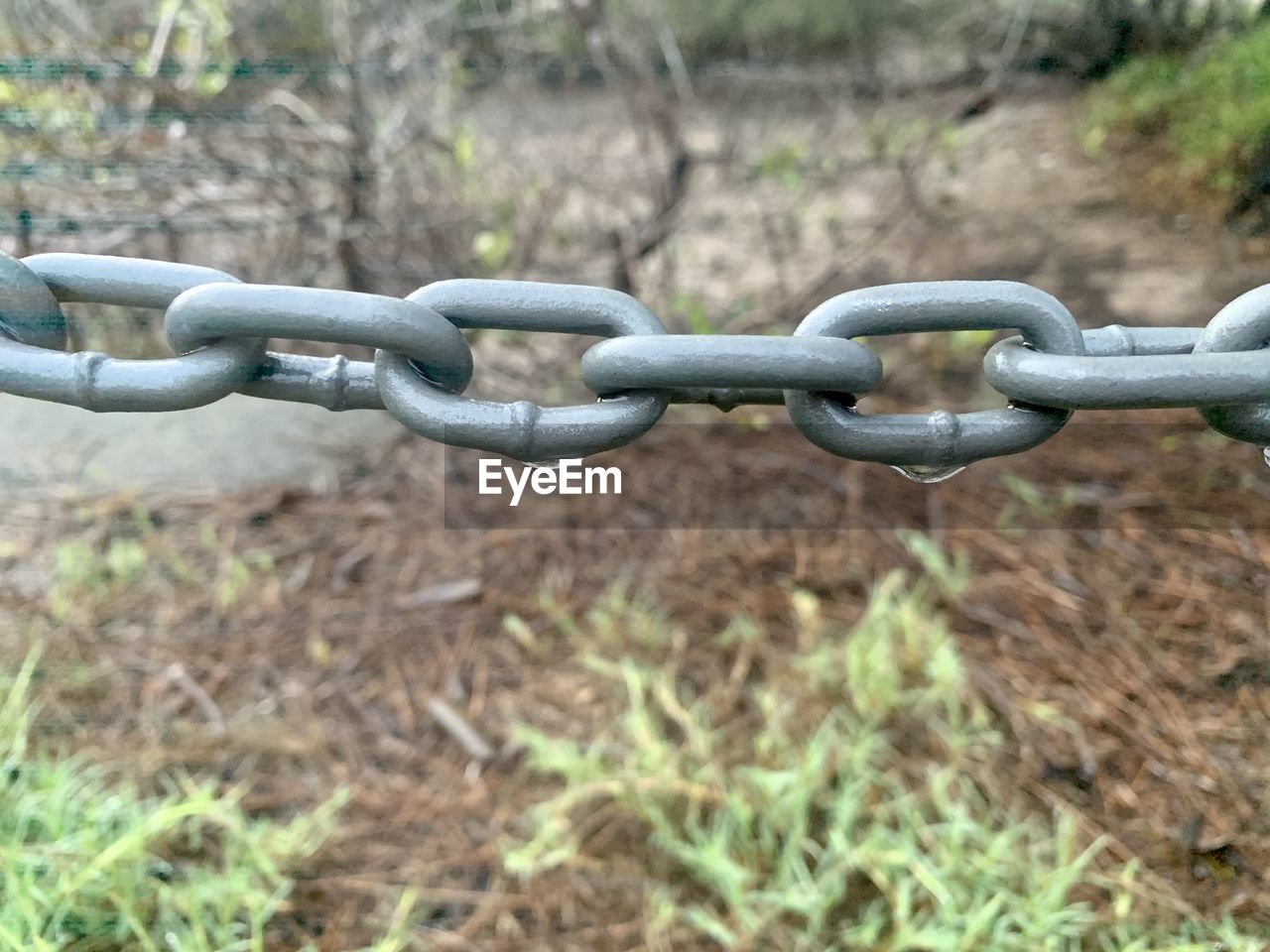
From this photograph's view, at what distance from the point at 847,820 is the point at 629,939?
0.42 metres

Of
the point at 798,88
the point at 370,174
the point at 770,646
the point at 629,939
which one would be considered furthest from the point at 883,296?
the point at 798,88

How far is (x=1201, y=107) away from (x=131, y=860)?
3772 millimetres

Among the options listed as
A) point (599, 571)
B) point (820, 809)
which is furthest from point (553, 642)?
point (820, 809)

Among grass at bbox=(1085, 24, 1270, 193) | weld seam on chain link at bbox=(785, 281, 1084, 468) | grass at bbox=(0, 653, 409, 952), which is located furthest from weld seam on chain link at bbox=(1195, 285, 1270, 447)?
grass at bbox=(1085, 24, 1270, 193)

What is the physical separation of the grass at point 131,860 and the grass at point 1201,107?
3294 mm

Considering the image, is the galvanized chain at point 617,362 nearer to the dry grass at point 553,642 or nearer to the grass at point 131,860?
the grass at point 131,860

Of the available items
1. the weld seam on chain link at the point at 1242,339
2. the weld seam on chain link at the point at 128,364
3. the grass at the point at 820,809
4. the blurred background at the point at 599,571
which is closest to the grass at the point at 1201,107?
the blurred background at the point at 599,571

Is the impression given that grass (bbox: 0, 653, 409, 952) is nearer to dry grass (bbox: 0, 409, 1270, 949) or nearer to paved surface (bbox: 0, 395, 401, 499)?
dry grass (bbox: 0, 409, 1270, 949)

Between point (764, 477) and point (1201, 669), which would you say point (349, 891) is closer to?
point (764, 477)

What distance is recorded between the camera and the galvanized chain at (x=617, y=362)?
79 cm

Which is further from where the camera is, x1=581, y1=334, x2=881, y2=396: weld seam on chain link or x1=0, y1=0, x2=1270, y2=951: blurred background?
x1=0, y1=0, x2=1270, y2=951: blurred background

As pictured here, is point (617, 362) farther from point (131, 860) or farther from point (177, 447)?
point (177, 447)

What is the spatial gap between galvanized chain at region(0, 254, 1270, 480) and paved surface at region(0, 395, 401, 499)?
180 centimetres

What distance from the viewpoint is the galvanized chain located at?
79 cm
